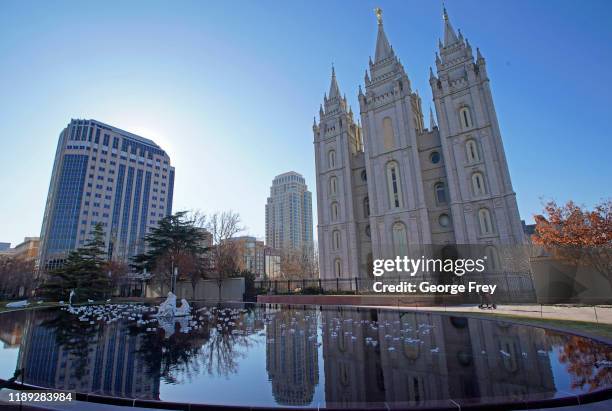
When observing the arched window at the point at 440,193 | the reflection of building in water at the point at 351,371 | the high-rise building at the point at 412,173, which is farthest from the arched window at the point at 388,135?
the reflection of building in water at the point at 351,371

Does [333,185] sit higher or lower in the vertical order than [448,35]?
lower

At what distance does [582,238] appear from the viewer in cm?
1841

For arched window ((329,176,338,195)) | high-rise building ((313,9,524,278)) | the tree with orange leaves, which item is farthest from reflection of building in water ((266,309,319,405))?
arched window ((329,176,338,195))

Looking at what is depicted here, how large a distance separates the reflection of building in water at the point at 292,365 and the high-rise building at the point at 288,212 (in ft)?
319

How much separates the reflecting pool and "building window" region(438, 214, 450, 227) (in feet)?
76.2

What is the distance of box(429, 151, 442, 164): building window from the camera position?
3356 cm

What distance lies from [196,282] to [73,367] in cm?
2851

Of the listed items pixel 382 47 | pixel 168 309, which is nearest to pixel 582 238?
pixel 168 309

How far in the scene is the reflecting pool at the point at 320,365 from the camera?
4.10 metres

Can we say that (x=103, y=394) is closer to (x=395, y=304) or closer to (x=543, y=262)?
(x=395, y=304)

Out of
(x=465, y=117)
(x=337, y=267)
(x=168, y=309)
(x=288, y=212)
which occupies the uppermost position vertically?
(x=288, y=212)

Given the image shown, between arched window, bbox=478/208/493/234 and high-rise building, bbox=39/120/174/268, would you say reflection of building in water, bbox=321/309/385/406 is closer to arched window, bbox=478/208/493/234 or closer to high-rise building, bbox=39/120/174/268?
arched window, bbox=478/208/493/234

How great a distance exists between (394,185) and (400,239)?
624 cm

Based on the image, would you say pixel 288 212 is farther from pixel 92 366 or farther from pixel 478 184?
pixel 92 366
